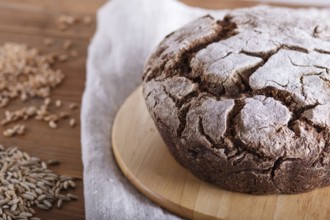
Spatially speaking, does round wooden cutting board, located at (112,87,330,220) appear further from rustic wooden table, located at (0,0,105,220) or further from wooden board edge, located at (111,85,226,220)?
rustic wooden table, located at (0,0,105,220)

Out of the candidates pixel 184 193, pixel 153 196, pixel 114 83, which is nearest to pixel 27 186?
pixel 153 196

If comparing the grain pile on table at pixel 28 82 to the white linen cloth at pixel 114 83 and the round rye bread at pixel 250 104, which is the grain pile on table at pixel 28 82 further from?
the round rye bread at pixel 250 104

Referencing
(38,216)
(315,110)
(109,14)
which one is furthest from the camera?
(109,14)

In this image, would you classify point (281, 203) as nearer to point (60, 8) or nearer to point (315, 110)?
point (315, 110)

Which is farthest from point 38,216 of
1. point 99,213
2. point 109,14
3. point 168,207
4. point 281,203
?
point 109,14

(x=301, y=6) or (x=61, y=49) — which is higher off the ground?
(x=301, y=6)

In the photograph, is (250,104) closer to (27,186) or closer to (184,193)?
(184,193)

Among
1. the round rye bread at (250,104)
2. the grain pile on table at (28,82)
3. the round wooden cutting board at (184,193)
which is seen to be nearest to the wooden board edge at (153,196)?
the round wooden cutting board at (184,193)
